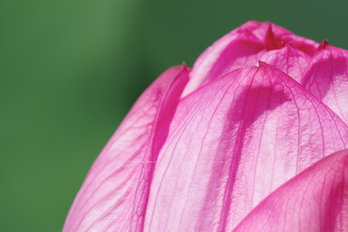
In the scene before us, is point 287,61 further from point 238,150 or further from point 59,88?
point 59,88

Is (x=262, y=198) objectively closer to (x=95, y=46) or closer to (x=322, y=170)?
(x=322, y=170)

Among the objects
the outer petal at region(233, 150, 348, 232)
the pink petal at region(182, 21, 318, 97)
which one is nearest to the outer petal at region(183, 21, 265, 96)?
the pink petal at region(182, 21, 318, 97)

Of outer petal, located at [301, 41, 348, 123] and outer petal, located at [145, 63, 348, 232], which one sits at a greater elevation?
outer petal, located at [301, 41, 348, 123]

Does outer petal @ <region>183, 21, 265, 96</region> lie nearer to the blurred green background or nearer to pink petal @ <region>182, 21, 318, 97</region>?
pink petal @ <region>182, 21, 318, 97</region>

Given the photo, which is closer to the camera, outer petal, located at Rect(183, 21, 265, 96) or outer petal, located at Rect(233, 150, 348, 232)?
outer petal, located at Rect(233, 150, 348, 232)

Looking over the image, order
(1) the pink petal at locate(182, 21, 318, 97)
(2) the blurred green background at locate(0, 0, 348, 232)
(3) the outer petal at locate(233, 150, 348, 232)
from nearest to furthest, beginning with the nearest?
(3) the outer petal at locate(233, 150, 348, 232)
(1) the pink petal at locate(182, 21, 318, 97)
(2) the blurred green background at locate(0, 0, 348, 232)

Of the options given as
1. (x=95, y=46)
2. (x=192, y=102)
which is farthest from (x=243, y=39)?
(x=95, y=46)

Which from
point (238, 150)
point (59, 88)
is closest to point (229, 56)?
point (238, 150)
